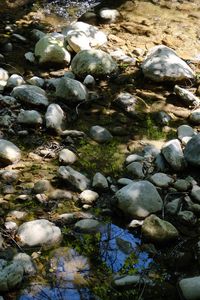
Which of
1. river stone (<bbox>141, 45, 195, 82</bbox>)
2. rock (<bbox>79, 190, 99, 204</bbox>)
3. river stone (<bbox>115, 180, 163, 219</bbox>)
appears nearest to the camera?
river stone (<bbox>115, 180, 163, 219</bbox>)

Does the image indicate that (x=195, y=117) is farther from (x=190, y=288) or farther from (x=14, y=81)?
(x=190, y=288)

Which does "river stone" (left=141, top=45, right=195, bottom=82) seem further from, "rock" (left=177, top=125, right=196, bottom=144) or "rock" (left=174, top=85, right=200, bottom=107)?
"rock" (left=177, top=125, right=196, bottom=144)

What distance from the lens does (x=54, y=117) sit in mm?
4934

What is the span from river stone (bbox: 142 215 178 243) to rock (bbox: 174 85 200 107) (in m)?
2.33

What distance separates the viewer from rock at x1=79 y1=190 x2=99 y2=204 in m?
3.97

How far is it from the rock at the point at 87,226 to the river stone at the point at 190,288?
0.86m

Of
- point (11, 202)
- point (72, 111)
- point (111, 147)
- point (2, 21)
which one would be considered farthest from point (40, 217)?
point (2, 21)

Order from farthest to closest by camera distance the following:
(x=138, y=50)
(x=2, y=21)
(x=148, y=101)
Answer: (x=2, y=21), (x=138, y=50), (x=148, y=101)

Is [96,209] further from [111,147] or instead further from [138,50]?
[138,50]

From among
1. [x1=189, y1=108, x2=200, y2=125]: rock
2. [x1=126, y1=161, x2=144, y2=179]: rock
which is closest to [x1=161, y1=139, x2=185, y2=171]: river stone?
[x1=126, y1=161, x2=144, y2=179]: rock

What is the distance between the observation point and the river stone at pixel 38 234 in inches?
137

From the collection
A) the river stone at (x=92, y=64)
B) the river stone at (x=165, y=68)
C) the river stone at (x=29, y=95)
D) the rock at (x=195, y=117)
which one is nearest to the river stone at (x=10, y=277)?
the river stone at (x=29, y=95)

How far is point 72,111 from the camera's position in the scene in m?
5.34

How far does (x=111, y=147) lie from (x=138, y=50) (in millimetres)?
2543
